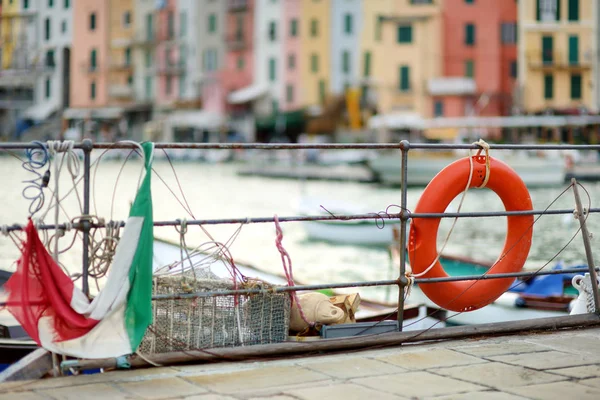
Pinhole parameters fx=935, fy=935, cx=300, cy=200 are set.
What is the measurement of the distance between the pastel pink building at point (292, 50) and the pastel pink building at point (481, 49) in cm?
914

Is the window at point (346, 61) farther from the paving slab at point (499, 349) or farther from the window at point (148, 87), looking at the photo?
the paving slab at point (499, 349)

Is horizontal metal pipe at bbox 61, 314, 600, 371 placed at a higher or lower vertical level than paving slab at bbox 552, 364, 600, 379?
higher

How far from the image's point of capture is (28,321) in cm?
351

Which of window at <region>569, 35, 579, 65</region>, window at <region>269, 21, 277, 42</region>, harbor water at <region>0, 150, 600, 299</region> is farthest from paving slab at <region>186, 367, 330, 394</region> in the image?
window at <region>269, 21, 277, 42</region>

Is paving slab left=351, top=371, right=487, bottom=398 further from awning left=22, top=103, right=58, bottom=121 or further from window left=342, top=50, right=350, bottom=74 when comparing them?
awning left=22, top=103, right=58, bottom=121

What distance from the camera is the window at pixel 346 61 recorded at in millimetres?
54875

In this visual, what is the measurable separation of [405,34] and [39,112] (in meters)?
21.9

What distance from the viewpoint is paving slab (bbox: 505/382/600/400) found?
131 inches

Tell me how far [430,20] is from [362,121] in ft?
23.6

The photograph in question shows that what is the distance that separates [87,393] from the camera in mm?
3332

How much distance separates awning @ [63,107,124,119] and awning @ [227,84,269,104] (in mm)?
9783

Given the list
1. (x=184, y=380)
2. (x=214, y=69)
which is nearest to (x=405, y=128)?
(x=214, y=69)

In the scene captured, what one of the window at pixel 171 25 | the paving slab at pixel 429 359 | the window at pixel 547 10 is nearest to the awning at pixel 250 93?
the window at pixel 171 25

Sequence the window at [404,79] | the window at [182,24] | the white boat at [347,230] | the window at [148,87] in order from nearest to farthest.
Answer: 1. the white boat at [347,230]
2. the window at [404,79]
3. the window at [182,24]
4. the window at [148,87]
